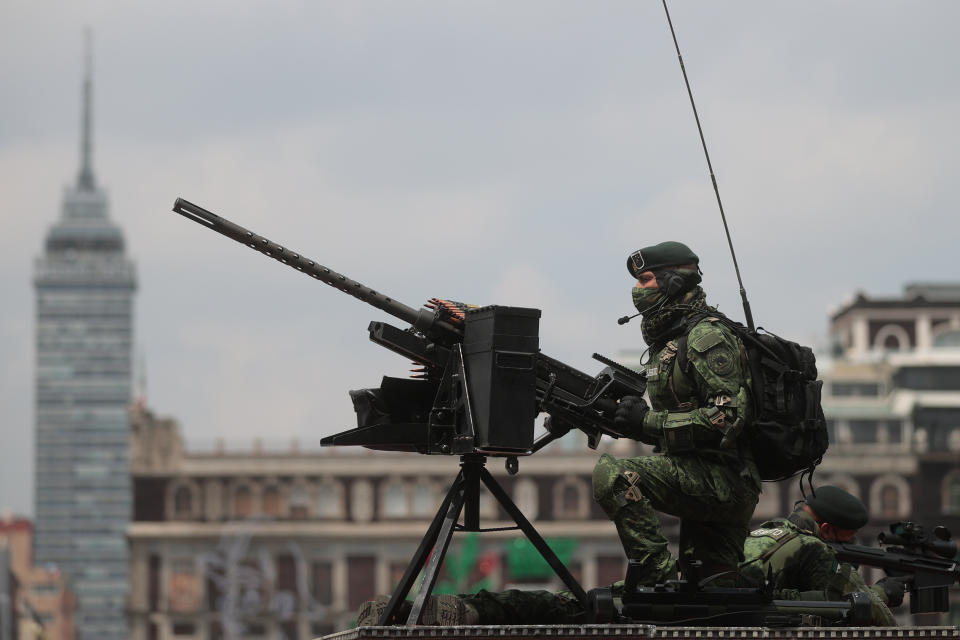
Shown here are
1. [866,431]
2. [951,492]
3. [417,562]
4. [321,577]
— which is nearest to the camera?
[417,562]

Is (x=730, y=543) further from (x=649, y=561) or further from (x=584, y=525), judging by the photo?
(x=584, y=525)

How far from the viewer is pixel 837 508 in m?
13.6

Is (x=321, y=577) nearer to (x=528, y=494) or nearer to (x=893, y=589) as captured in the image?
(x=528, y=494)

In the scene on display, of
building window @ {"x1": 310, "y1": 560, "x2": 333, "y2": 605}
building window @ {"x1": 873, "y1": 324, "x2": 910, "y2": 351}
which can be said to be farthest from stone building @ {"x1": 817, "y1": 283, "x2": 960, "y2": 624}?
building window @ {"x1": 310, "y1": 560, "x2": 333, "y2": 605}

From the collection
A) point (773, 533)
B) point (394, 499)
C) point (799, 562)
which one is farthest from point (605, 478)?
point (394, 499)

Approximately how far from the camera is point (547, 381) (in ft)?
37.8

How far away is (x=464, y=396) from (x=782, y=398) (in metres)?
1.69

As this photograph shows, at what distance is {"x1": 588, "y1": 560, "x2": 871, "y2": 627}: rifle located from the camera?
36.5 ft

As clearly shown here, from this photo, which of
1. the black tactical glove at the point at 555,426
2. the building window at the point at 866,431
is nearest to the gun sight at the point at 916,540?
the black tactical glove at the point at 555,426

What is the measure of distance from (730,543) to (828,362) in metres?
125

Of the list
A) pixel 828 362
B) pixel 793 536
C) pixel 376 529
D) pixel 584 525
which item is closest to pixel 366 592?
pixel 376 529

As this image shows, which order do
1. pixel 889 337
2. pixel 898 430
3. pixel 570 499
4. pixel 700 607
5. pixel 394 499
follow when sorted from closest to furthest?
pixel 700 607
pixel 898 430
pixel 570 499
pixel 394 499
pixel 889 337

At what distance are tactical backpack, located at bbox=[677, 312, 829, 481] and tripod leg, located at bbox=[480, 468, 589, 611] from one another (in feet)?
3.88

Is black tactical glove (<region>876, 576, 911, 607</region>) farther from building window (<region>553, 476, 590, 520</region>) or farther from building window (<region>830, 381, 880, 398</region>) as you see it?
building window (<region>553, 476, 590, 520</region>)
